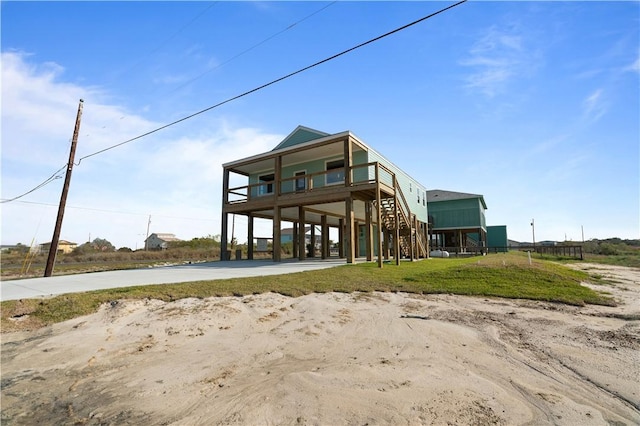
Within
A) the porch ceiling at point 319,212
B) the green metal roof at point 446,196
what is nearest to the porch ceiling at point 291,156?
the porch ceiling at point 319,212

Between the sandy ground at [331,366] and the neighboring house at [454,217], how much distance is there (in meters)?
27.3

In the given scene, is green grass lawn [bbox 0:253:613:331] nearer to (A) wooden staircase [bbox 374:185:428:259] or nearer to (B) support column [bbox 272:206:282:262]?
(A) wooden staircase [bbox 374:185:428:259]

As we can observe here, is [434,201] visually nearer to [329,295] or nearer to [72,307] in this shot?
[329,295]

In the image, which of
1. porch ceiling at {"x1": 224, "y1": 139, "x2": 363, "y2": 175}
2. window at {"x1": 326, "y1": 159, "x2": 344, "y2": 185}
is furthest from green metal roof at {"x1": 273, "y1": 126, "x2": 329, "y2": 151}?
window at {"x1": 326, "y1": 159, "x2": 344, "y2": 185}

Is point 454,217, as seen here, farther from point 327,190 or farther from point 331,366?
point 331,366

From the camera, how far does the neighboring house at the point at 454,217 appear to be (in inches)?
1238

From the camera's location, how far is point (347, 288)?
7.63 metres

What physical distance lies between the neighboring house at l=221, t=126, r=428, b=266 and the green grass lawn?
4421 mm

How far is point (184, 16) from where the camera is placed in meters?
8.67

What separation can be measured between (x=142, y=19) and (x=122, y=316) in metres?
7.94

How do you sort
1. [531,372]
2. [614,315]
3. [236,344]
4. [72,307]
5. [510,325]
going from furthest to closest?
[72,307] < [614,315] < [510,325] < [236,344] < [531,372]

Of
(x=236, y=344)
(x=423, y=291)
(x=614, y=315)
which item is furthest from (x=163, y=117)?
(x=614, y=315)

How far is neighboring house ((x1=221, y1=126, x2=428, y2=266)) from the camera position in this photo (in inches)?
537

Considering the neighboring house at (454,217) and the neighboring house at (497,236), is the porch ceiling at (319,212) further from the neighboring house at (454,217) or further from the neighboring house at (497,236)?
the neighboring house at (497,236)
